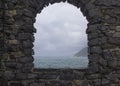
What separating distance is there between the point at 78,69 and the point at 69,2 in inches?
88.2

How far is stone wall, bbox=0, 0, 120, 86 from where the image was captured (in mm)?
9961

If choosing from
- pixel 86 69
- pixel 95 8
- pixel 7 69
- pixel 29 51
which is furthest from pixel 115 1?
pixel 7 69

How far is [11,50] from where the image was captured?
1018 centimetres

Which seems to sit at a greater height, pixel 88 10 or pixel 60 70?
pixel 88 10

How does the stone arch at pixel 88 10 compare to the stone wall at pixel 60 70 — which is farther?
the stone arch at pixel 88 10

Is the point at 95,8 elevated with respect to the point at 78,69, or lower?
elevated

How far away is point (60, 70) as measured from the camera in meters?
10.2

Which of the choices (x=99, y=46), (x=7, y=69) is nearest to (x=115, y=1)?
(x=99, y=46)

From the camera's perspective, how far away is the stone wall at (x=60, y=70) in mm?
9961

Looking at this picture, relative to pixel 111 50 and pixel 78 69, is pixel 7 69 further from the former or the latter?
pixel 111 50

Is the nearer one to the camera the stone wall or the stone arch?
the stone wall

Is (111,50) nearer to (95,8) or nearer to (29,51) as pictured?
(95,8)

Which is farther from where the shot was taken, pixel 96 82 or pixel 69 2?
pixel 69 2

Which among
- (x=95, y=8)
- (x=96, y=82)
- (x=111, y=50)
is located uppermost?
(x=95, y=8)
